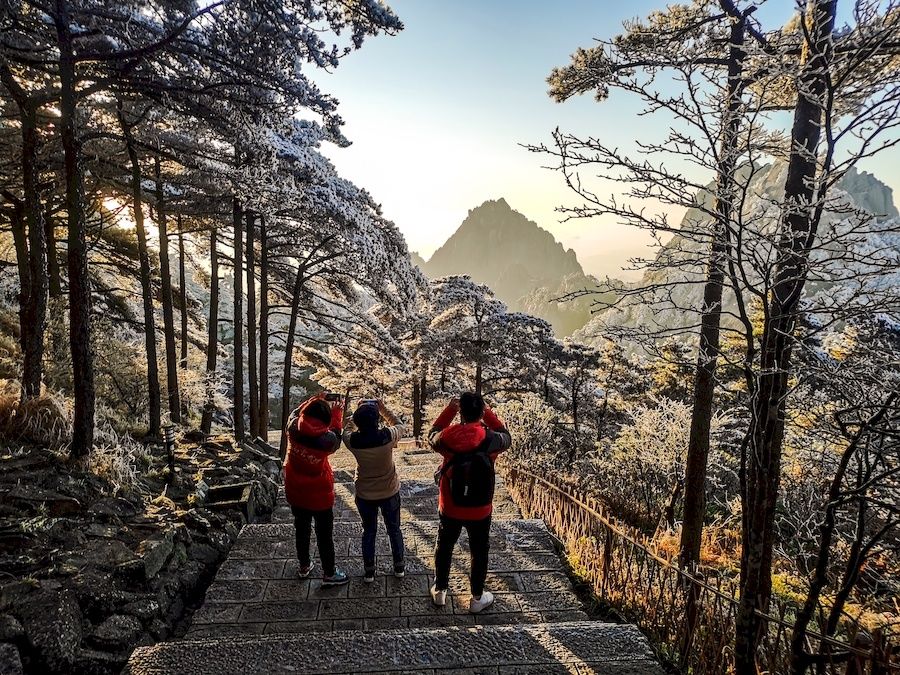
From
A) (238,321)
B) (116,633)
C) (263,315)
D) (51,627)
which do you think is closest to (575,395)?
(263,315)

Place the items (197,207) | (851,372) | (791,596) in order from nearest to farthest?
1. (851,372)
2. (791,596)
3. (197,207)

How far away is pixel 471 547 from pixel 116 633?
2.62 metres

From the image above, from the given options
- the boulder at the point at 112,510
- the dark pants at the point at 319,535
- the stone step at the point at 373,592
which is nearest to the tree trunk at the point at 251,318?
the boulder at the point at 112,510

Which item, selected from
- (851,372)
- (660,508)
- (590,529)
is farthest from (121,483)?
(660,508)

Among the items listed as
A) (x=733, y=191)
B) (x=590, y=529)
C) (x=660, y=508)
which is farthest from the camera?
(x=660, y=508)

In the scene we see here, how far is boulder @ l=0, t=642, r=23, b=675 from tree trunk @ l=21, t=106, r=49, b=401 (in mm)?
4658

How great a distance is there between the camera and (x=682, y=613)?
3.54 metres

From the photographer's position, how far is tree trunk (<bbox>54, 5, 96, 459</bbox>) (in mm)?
5602

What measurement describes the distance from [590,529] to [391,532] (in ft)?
7.34

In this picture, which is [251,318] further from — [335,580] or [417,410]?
[417,410]

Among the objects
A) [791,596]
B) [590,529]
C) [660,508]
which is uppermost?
[590,529]

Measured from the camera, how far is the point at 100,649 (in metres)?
3.20

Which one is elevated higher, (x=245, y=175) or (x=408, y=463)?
(x=245, y=175)

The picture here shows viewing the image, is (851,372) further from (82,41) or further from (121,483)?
(82,41)
